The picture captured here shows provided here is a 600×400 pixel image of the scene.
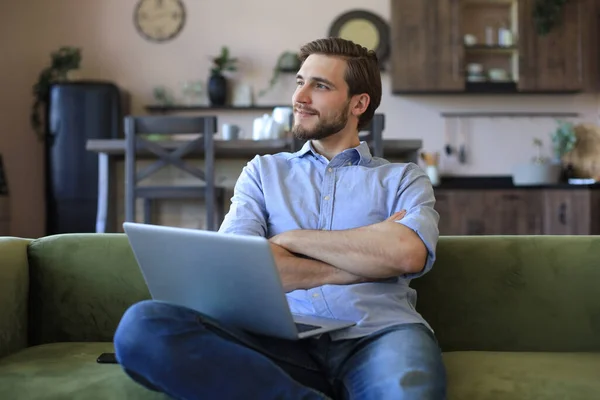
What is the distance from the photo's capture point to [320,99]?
1.73 metres

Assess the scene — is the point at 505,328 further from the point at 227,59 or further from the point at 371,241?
the point at 227,59

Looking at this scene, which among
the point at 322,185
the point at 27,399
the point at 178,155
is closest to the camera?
the point at 27,399

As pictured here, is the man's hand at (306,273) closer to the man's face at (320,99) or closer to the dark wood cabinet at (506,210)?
the man's face at (320,99)

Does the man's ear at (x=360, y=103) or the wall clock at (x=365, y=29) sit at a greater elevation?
the wall clock at (x=365, y=29)

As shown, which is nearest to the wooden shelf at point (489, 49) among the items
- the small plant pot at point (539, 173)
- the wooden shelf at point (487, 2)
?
the wooden shelf at point (487, 2)

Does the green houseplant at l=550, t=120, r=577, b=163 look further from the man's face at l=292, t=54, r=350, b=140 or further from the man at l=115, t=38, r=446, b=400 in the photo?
the man's face at l=292, t=54, r=350, b=140

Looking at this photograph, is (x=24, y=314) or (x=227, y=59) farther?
A: (x=227, y=59)

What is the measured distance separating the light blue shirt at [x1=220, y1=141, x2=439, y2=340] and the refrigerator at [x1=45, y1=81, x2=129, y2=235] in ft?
11.9

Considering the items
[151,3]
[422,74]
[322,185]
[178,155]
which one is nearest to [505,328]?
[322,185]

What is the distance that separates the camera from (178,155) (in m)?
3.56

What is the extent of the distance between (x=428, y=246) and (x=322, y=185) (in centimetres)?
32

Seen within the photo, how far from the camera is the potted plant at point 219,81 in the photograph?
5336 mm

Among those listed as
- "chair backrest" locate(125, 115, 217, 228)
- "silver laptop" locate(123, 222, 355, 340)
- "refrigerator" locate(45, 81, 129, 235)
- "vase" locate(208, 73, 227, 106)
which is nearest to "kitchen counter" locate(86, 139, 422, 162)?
"chair backrest" locate(125, 115, 217, 228)

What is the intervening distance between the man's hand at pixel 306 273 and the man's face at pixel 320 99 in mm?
358
